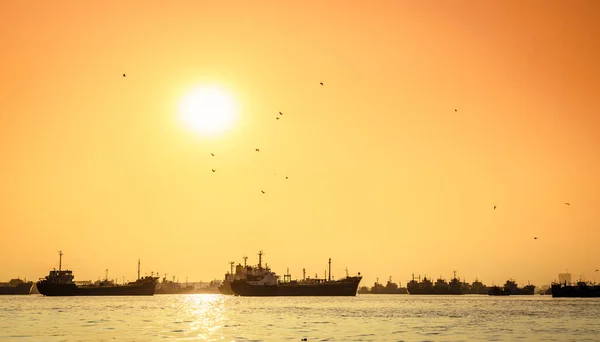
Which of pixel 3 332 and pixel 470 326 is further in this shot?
pixel 470 326

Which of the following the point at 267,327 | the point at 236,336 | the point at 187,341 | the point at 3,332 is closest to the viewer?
the point at 187,341

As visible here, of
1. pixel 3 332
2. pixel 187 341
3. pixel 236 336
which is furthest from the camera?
pixel 3 332

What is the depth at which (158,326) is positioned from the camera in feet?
282

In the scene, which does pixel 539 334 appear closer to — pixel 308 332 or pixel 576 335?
pixel 576 335

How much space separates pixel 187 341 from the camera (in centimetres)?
6544

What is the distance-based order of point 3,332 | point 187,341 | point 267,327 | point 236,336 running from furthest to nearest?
point 267,327
point 3,332
point 236,336
point 187,341

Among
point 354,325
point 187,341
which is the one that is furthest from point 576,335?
point 187,341

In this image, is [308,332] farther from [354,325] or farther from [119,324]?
[119,324]

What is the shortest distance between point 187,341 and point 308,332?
1471cm

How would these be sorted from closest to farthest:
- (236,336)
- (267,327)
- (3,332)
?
(236,336) < (3,332) < (267,327)

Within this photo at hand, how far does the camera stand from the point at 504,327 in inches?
3418

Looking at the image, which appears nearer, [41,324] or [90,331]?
[90,331]

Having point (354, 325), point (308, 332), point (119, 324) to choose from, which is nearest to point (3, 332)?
point (119, 324)

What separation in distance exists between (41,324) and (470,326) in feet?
→ 151
